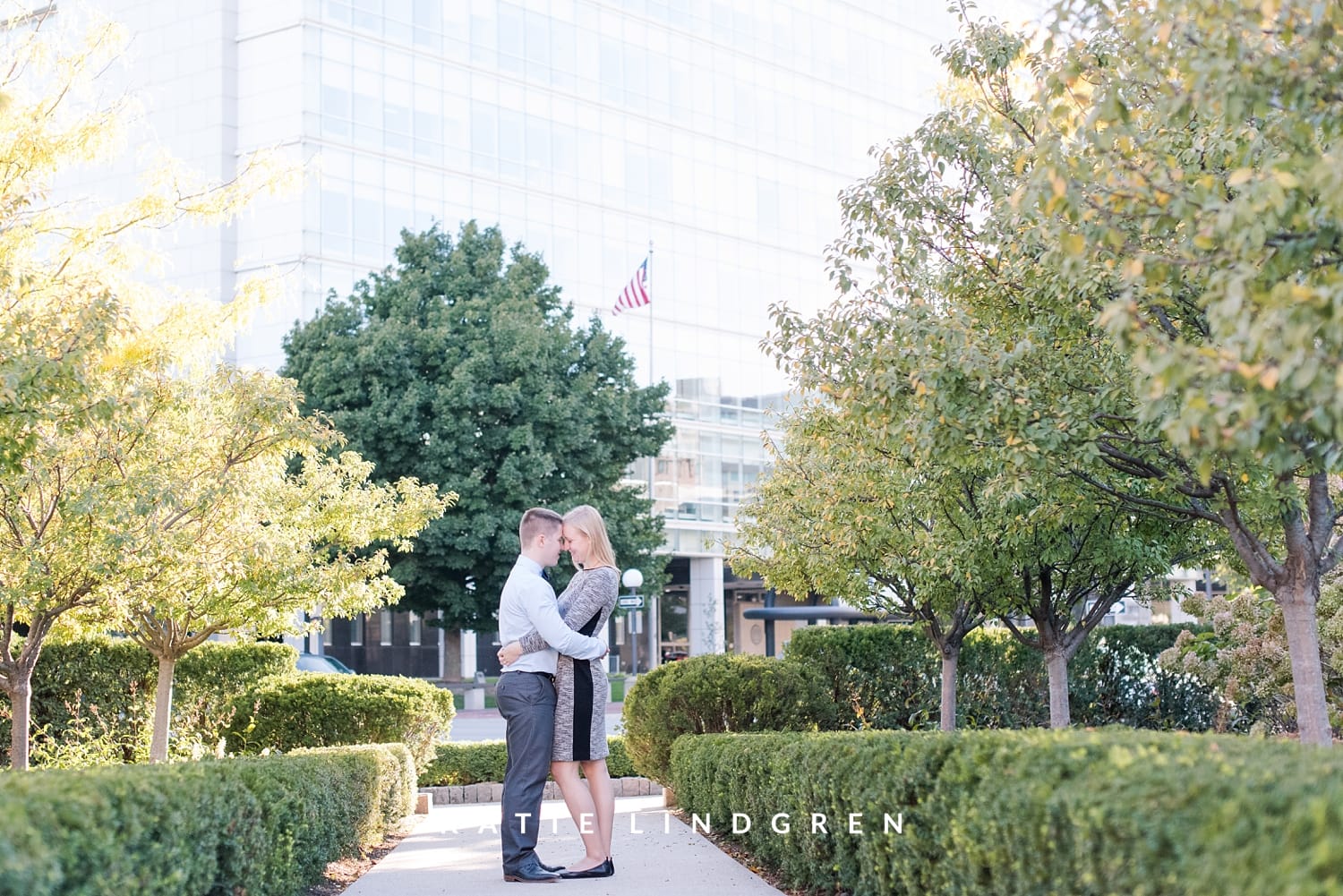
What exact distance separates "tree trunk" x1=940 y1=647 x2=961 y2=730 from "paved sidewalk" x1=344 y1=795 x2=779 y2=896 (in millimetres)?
4145

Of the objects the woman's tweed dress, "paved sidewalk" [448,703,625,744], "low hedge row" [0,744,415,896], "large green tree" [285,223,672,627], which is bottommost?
"paved sidewalk" [448,703,625,744]

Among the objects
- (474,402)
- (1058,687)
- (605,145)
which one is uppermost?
(605,145)

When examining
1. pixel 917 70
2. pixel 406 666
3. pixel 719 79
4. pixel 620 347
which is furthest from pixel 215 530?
pixel 917 70

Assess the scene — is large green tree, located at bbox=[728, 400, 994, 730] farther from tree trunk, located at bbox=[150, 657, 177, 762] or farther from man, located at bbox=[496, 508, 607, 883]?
tree trunk, located at bbox=[150, 657, 177, 762]

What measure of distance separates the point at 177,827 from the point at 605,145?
134 feet

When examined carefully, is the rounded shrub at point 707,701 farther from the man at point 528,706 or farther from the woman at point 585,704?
the man at point 528,706

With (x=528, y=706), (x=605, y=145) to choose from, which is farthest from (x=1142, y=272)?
(x=605, y=145)

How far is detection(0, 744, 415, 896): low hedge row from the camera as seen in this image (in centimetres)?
392

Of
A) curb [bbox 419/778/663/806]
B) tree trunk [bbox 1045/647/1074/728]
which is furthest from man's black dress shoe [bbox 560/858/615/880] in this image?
curb [bbox 419/778/663/806]

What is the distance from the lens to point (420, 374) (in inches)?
1207

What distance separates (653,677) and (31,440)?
6.08 m

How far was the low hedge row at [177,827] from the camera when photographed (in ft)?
12.9

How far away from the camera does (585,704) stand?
7766mm

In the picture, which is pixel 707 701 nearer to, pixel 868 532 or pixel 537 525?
pixel 868 532
